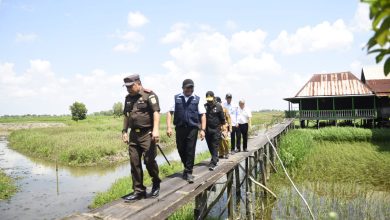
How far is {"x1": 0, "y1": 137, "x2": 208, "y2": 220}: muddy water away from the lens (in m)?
11.3

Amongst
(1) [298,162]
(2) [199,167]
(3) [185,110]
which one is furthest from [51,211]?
(1) [298,162]

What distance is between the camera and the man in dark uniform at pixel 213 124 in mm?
7379

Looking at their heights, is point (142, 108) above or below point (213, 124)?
above

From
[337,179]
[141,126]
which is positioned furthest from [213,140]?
[337,179]

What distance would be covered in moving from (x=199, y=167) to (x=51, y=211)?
21.1ft

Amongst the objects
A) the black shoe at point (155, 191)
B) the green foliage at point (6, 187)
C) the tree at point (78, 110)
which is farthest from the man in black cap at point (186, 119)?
the tree at point (78, 110)

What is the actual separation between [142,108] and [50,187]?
1183 centimetres

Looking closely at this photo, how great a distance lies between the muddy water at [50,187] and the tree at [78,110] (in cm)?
3681

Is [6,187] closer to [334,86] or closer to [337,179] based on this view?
[337,179]

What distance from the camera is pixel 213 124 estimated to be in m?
7.43

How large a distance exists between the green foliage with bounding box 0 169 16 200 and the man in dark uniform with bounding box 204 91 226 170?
31.8 feet

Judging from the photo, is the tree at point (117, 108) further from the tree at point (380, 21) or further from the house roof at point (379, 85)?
the tree at point (380, 21)

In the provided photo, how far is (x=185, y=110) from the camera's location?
19.0ft

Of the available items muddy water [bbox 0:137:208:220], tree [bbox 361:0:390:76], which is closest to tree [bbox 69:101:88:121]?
muddy water [bbox 0:137:208:220]
